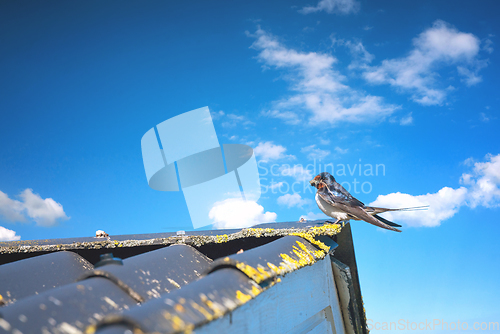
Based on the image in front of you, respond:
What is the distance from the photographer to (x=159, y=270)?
6.15 feet

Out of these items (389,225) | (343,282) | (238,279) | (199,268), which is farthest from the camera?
(389,225)

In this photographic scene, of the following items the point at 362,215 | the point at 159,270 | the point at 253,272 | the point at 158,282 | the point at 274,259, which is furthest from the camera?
Result: the point at 362,215

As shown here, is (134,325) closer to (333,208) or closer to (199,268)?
(199,268)

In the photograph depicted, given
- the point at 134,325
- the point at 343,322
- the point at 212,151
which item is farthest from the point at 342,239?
the point at 212,151

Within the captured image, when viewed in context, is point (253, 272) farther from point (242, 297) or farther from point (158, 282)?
point (158, 282)

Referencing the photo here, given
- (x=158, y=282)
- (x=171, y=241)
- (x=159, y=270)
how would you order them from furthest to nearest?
(x=171, y=241) < (x=159, y=270) < (x=158, y=282)

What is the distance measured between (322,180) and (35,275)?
3.79 m

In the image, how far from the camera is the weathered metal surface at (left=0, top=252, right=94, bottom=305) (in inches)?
72.9

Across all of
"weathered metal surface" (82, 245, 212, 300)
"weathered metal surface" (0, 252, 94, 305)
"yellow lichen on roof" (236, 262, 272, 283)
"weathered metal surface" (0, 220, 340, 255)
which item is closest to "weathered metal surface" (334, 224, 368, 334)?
"weathered metal surface" (0, 220, 340, 255)

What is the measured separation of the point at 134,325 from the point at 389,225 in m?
3.97

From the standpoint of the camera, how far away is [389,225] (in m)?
4.11

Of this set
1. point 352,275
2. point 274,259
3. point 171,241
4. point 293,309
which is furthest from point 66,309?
point 352,275

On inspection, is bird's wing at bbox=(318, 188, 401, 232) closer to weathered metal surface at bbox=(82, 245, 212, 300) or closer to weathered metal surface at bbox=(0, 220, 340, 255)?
weathered metal surface at bbox=(0, 220, 340, 255)

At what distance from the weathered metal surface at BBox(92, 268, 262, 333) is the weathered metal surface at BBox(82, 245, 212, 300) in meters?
0.50
